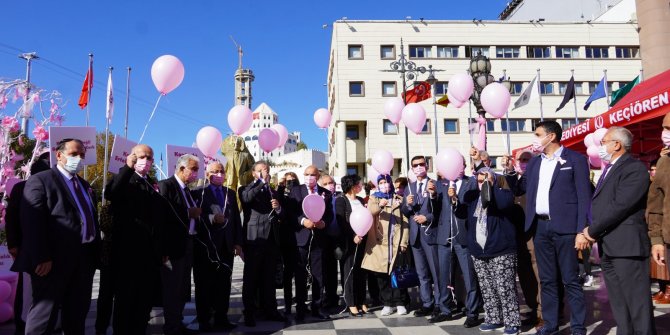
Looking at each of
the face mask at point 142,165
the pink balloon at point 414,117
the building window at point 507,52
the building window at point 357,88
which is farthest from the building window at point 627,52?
the face mask at point 142,165

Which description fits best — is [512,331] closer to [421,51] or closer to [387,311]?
[387,311]

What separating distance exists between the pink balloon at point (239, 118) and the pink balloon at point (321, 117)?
2.41 m

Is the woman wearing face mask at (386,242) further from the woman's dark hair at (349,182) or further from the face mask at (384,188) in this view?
the woman's dark hair at (349,182)

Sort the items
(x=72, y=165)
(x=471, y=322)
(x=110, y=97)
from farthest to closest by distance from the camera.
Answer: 1. (x=110, y=97)
2. (x=471, y=322)
3. (x=72, y=165)

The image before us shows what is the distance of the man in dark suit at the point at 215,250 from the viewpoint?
195 inches

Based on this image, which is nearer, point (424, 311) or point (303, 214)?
point (424, 311)

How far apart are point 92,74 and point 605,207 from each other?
40.6ft

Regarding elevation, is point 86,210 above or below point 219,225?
above

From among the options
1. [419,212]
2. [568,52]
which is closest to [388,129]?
[568,52]

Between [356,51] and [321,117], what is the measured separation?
2782 cm

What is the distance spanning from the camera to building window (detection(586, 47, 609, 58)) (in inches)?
1505

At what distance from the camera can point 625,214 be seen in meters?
3.48

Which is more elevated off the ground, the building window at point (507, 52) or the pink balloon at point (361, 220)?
the building window at point (507, 52)

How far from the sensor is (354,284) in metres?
5.68
